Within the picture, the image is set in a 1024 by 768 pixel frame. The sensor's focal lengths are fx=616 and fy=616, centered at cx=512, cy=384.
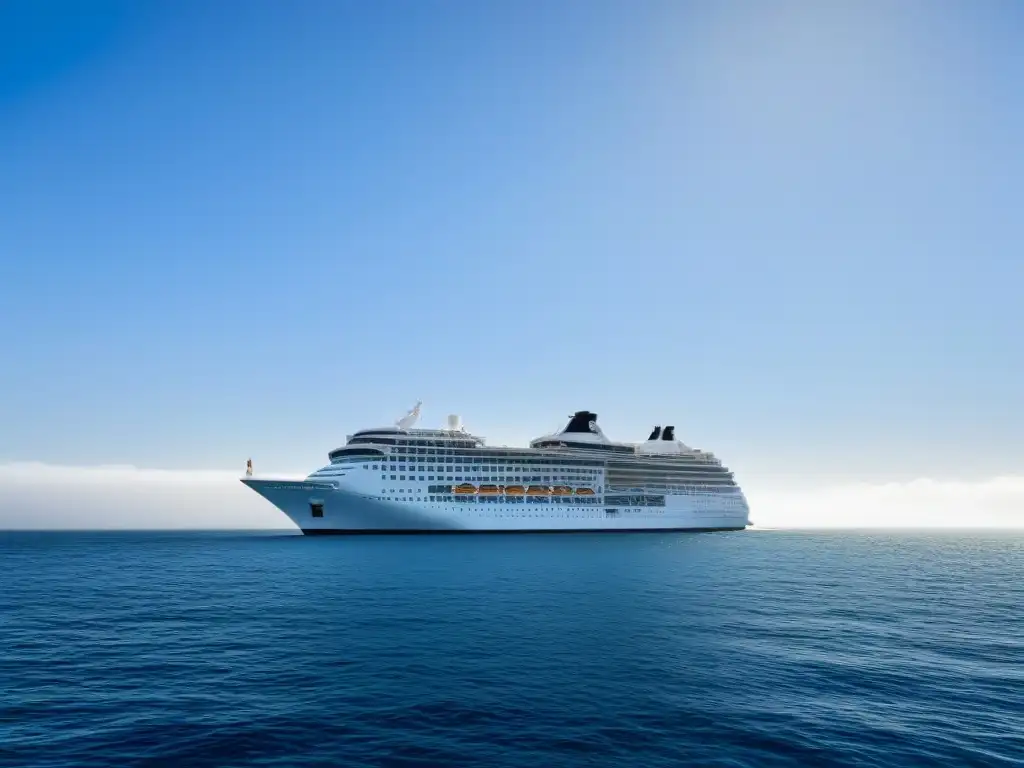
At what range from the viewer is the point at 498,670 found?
25.4m

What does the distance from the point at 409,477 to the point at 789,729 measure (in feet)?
309

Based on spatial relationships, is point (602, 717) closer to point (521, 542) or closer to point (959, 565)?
point (521, 542)

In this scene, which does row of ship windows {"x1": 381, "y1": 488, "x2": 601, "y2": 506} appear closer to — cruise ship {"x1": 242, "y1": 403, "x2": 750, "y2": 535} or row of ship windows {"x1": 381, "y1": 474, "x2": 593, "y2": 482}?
cruise ship {"x1": 242, "y1": 403, "x2": 750, "y2": 535}

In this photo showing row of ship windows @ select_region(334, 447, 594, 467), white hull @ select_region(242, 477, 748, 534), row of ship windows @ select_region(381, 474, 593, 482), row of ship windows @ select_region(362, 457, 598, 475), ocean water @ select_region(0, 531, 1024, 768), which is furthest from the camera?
row of ship windows @ select_region(334, 447, 594, 467)

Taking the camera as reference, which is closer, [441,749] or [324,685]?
[441,749]

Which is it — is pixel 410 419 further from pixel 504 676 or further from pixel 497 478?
pixel 504 676

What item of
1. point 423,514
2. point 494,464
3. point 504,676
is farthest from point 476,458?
point 504,676

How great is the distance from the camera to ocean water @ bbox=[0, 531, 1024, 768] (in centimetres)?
1764

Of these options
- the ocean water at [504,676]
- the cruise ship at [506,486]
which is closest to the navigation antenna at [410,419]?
the cruise ship at [506,486]

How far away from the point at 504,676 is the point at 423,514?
86.8m

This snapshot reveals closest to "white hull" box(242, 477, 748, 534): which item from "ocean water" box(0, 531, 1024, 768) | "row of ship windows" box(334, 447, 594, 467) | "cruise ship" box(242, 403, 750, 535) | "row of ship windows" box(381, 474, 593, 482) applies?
"cruise ship" box(242, 403, 750, 535)

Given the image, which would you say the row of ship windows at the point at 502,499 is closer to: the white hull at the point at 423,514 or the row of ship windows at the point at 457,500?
the row of ship windows at the point at 457,500

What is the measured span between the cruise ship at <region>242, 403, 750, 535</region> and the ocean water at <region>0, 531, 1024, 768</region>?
53.7 metres

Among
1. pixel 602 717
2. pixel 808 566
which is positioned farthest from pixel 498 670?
pixel 808 566
